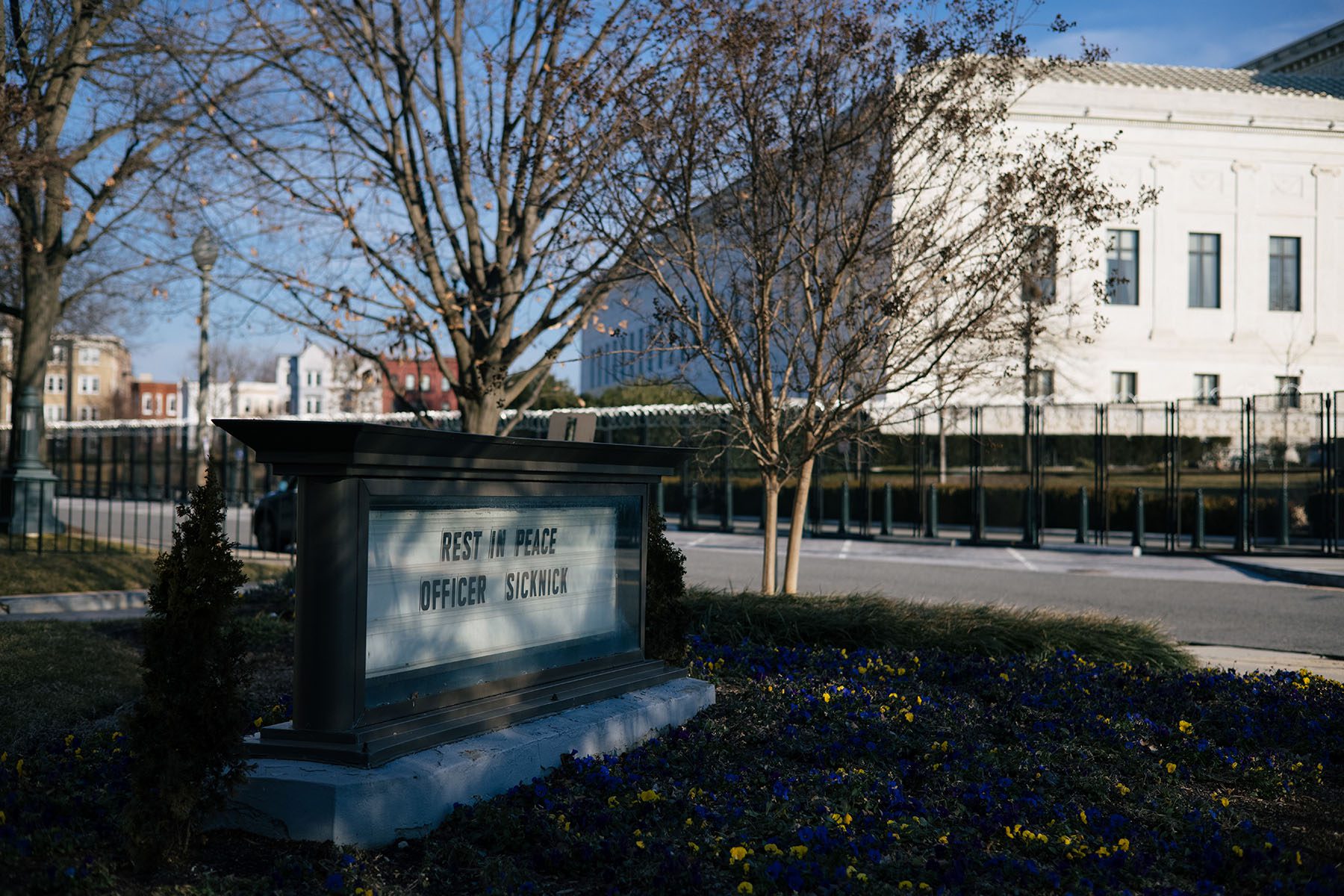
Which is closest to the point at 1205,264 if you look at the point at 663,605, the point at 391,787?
the point at 663,605

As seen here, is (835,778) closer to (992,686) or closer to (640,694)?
(640,694)

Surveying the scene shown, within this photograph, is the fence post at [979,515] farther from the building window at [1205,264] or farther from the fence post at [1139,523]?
the building window at [1205,264]

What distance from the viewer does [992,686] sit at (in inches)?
283

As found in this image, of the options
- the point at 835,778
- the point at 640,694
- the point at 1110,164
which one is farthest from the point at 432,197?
the point at 1110,164

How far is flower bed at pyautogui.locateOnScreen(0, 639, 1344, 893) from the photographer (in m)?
4.03

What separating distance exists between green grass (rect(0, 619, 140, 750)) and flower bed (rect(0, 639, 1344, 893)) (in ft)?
2.46

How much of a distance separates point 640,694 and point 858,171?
21.3 feet

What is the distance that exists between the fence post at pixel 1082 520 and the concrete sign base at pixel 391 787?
21460mm

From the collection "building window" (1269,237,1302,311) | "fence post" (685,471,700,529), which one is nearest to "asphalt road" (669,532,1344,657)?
"fence post" (685,471,700,529)

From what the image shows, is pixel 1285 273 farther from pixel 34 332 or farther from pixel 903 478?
pixel 34 332

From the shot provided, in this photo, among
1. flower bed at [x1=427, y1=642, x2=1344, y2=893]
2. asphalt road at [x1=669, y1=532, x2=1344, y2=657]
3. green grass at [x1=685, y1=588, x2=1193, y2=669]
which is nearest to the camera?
flower bed at [x1=427, y1=642, x2=1344, y2=893]

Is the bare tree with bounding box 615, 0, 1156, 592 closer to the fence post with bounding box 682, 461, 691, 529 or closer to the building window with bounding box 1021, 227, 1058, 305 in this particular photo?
the building window with bounding box 1021, 227, 1058, 305

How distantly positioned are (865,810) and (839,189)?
7097 millimetres

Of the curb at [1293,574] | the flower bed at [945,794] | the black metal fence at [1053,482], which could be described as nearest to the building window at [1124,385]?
the black metal fence at [1053,482]
